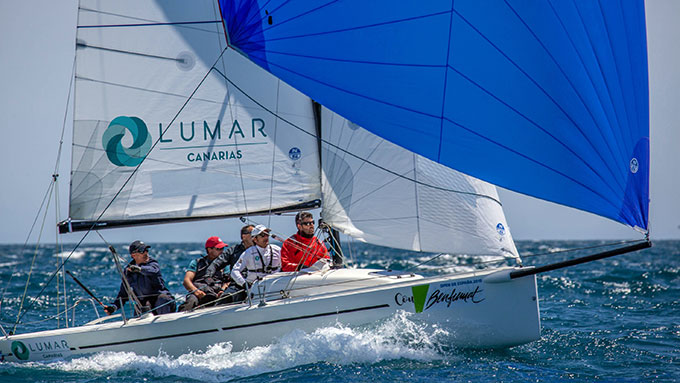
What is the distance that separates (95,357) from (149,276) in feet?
3.42

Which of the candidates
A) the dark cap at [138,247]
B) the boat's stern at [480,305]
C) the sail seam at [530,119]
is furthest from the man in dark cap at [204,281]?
the sail seam at [530,119]

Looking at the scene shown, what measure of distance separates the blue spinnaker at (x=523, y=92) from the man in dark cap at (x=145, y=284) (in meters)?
2.97

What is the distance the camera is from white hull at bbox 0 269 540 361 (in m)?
6.17

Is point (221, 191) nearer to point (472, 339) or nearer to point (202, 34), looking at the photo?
point (202, 34)

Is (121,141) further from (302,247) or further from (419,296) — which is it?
(419,296)

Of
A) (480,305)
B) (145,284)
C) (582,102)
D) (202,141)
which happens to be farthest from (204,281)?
(582,102)

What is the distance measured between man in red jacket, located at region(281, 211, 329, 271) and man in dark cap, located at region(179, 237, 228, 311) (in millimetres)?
828

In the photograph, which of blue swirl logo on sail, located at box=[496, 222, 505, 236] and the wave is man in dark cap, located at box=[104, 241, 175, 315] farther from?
blue swirl logo on sail, located at box=[496, 222, 505, 236]

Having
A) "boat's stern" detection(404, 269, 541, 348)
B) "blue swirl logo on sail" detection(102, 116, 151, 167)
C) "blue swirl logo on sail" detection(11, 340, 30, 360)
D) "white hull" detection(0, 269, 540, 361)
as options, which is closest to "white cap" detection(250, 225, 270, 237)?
"white hull" detection(0, 269, 540, 361)

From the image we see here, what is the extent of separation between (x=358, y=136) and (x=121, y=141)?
101 inches

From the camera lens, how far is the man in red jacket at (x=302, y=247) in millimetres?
7117

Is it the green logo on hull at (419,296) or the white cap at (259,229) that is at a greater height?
the white cap at (259,229)

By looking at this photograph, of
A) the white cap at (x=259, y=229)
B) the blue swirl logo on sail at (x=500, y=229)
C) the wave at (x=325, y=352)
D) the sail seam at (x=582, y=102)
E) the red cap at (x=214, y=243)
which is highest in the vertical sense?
the sail seam at (x=582, y=102)

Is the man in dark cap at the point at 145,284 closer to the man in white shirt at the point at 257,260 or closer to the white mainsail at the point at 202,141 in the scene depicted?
the white mainsail at the point at 202,141
